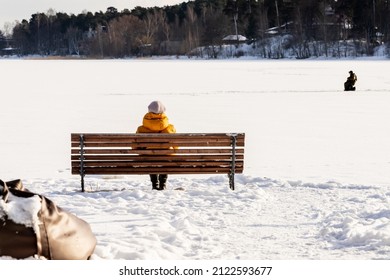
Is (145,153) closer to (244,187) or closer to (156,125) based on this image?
(156,125)

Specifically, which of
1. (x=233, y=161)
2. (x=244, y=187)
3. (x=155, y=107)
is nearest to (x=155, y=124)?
(x=155, y=107)

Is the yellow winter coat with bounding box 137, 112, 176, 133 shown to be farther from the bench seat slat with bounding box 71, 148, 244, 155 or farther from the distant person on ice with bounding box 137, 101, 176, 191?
the bench seat slat with bounding box 71, 148, 244, 155

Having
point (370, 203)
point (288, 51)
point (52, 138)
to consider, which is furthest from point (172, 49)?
point (370, 203)

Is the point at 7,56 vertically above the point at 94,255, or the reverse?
the point at 7,56

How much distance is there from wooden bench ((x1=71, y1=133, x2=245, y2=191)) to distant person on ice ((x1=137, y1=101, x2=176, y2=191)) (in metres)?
0.30

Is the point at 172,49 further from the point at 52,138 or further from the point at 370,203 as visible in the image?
the point at 370,203

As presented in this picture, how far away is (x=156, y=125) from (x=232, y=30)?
327 ft

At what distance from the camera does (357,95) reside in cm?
2352

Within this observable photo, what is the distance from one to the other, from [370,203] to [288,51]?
294 ft

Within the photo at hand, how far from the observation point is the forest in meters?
88.2

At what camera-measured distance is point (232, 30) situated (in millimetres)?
106000

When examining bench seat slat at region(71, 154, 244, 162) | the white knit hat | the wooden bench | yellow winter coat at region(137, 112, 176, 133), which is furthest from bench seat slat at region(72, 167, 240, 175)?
the white knit hat

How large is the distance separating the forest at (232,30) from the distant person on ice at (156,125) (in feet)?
247

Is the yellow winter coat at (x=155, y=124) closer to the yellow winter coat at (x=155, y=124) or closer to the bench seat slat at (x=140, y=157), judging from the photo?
the yellow winter coat at (x=155, y=124)
